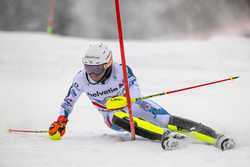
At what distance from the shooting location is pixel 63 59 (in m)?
10.6

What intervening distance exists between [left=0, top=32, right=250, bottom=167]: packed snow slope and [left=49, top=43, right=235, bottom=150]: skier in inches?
7.1

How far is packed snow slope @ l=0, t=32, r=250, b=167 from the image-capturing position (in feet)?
Answer: 14.0

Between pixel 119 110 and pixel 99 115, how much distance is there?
2.23m

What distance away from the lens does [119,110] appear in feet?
16.7

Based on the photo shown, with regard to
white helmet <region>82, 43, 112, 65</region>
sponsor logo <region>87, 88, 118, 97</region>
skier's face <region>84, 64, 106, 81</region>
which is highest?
white helmet <region>82, 43, 112, 65</region>

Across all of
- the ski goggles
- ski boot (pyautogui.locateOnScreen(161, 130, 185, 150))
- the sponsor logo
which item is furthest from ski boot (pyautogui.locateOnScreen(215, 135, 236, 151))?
the ski goggles

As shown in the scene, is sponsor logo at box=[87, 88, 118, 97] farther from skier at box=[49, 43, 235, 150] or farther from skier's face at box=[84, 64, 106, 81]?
skier's face at box=[84, 64, 106, 81]

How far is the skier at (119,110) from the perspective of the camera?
4.77 m

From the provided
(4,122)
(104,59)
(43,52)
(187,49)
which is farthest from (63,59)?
(104,59)

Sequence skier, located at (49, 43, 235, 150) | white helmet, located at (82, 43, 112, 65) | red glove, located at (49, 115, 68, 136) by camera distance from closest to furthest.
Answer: skier, located at (49, 43, 235, 150) < white helmet, located at (82, 43, 112, 65) < red glove, located at (49, 115, 68, 136)

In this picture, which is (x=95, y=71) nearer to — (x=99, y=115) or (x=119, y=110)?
(x=119, y=110)

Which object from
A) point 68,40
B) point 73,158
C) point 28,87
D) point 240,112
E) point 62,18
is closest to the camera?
point 73,158

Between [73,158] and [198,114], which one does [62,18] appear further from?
[73,158]

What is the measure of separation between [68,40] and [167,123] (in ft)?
26.1
